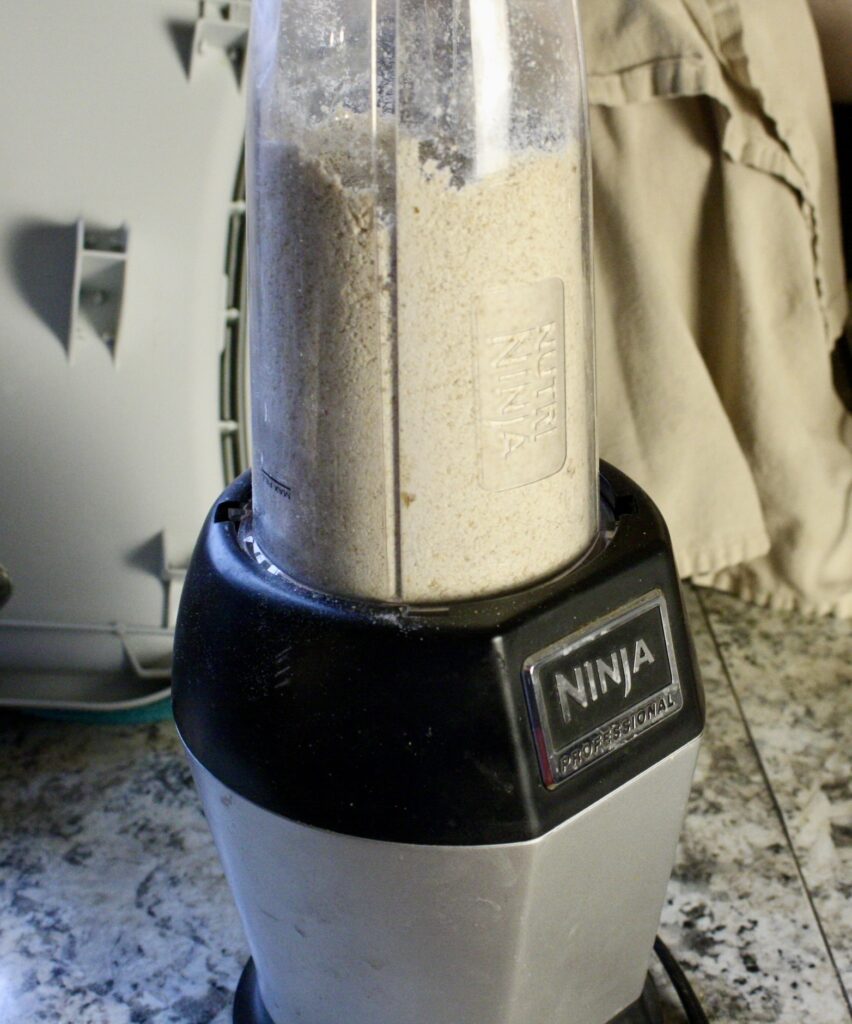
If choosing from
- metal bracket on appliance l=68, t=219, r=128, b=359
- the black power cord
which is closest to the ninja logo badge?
the black power cord

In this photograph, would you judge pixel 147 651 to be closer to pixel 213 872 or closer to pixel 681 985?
pixel 213 872

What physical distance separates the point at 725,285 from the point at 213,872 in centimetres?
51

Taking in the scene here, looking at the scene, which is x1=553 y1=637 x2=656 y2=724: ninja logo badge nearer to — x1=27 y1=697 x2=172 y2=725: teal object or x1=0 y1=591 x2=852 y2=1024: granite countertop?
x1=0 y1=591 x2=852 y2=1024: granite countertop

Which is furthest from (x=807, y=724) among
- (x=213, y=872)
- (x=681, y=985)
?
(x=213, y=872)

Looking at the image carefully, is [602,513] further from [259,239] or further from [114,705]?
[114,705]

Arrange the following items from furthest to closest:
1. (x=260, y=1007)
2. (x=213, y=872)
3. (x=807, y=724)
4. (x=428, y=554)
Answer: (x=807, y=724) < (x=213, y=872) < (x=260, y=1007) < (x=428, y=554)

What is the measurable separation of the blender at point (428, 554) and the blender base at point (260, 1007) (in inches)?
4.2

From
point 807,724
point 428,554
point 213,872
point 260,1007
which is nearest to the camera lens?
point 428,554

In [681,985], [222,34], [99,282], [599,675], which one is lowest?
[681,985]

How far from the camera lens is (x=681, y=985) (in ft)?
1.95

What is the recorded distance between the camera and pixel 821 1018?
1.94ft

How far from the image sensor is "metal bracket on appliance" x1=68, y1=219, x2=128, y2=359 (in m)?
0.65

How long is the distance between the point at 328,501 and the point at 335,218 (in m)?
0.10

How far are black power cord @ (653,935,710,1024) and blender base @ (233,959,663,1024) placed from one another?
0.04 ft
